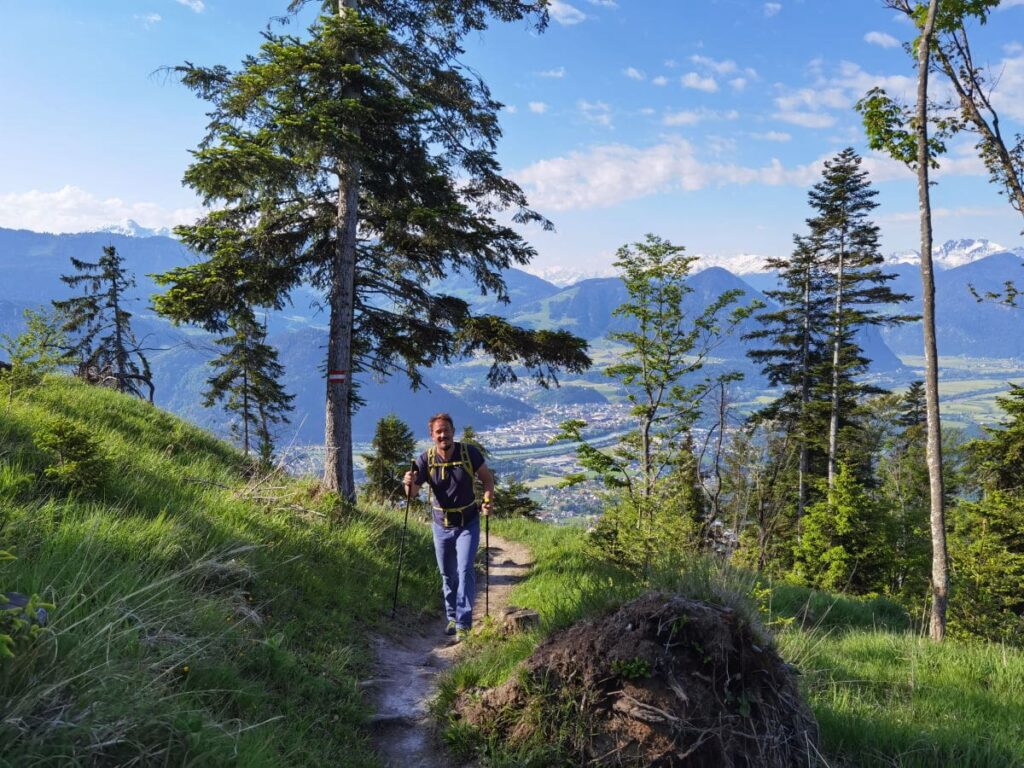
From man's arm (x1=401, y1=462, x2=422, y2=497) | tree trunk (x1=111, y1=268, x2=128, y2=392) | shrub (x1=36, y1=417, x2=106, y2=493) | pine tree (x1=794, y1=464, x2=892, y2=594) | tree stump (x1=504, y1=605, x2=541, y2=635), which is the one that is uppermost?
tree trunk (x1=111, y1=268, x2=128, y2=392)

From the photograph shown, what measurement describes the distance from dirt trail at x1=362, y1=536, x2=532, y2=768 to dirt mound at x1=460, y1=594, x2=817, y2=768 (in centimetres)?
85

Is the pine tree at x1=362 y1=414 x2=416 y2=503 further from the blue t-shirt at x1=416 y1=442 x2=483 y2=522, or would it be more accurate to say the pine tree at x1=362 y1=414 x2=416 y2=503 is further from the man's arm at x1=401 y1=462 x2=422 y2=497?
the blue t-shirt at x1=416 y1=442 x2=483 y2=522

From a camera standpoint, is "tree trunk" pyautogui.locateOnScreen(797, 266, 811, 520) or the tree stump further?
"tree trunk" pyautogui.locateOnScreen(797, 266, 811, 520)

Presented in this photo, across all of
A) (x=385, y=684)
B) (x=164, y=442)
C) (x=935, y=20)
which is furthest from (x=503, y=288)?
(x=935, y=20)

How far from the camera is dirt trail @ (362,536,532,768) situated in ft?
13.7

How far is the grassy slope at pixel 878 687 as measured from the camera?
3.48 m

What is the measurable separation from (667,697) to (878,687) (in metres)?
3.10

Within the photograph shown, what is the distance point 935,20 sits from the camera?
1167cm

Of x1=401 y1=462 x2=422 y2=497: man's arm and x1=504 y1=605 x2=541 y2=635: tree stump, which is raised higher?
x1=401 y1=462 x2=422 y2=497: man's arm

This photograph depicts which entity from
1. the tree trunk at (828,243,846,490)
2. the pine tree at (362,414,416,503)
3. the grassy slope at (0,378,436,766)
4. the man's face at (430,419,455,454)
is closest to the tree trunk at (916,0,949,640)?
the man's face at (430,419,455,454)

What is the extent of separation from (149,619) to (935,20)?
55.5 ft

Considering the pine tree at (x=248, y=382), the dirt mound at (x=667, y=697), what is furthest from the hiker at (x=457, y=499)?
the pine tree at (x=248, y=382)

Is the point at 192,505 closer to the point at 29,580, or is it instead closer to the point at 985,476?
the point at 29,580

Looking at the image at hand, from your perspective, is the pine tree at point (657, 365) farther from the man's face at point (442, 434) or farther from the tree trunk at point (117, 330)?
the tree trunk at point (117, 330)
